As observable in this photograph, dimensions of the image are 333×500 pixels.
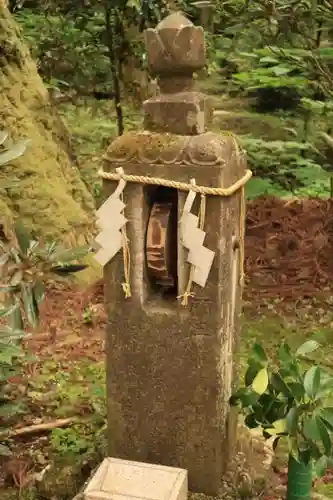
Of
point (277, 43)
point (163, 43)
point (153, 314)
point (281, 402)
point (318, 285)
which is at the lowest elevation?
point (318, 285)

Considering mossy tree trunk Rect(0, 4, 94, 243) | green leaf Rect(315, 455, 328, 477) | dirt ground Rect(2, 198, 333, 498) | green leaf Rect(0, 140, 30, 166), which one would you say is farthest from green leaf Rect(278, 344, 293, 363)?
mossy tree trunk Rect(0, 4, 94, 243)

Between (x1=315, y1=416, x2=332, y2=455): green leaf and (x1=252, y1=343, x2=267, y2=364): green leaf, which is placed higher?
(x1=252, y1=343, x2=267, y2=364): green leaf

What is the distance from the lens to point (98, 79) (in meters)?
6.35

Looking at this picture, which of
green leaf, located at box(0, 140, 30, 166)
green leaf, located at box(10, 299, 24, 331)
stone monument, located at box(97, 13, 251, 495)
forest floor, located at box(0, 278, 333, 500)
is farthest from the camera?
forest floor, located at box(0, 278, 333, 500)

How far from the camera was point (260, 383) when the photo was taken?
2.56 meters

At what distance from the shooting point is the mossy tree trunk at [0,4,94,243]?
4812mm

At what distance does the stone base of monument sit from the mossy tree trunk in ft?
7.69

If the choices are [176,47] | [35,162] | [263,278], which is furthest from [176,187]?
[263,278]

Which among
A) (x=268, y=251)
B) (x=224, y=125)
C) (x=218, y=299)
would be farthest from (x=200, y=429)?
(x=224, y=125)

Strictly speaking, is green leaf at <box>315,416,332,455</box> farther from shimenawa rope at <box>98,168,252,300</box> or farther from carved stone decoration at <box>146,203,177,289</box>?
carved stone decoration at <box>146,203,177,289</box>

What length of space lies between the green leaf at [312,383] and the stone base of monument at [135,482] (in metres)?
0.57

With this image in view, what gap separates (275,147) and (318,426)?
5802 millimetres

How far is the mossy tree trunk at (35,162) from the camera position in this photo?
189 inches

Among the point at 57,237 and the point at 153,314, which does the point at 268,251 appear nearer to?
the point at 57,237
